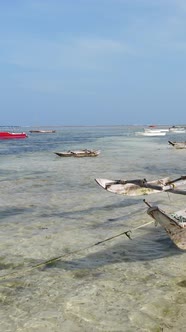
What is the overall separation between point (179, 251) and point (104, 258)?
1.94m

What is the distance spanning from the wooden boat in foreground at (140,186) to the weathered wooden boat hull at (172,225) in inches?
56.1

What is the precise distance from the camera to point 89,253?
9406mm

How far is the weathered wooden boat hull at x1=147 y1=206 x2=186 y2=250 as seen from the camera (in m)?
8.43

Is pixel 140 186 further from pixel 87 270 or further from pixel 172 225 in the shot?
pixel 87 270

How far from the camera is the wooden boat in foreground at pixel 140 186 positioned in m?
10.1

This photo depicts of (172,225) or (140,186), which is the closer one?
(172,225)

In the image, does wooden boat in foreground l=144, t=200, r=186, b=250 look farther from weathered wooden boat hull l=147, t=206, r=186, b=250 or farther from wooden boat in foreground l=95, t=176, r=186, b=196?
wooden boat in foreground l=95, t=176, r=186, b=196

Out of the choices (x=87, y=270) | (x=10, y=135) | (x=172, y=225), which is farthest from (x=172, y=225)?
(x=10, y=135)

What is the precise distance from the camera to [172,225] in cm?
845

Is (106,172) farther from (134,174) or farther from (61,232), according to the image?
(61,232)

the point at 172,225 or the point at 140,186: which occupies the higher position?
the point at 140,186

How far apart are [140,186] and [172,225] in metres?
2.34

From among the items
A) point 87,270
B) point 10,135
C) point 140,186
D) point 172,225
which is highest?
point 140,186

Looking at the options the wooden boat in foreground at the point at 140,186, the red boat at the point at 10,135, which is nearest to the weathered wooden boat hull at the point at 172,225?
the wooden boat in foreground at the point at 140,186
